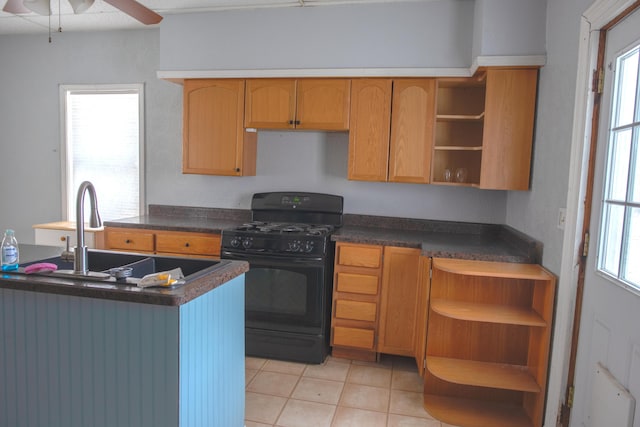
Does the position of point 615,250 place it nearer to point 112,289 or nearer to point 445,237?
point 445,237

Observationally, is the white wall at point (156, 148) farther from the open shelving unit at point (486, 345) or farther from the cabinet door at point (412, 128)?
the open shelving unit at point (486, 345)

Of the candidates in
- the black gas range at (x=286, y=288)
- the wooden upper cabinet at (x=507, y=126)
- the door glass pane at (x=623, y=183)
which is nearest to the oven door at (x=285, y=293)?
the black gas range at (x=286, y=288)

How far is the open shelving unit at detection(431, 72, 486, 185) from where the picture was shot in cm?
318

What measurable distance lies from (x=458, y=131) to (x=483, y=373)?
1.71 meters

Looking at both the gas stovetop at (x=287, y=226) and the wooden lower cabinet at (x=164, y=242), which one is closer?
the gas stovetop at (x=287, y=226)

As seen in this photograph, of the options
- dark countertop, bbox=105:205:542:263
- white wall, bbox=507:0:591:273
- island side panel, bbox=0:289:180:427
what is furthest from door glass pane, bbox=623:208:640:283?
island side panel, bbox=0:289:180:427

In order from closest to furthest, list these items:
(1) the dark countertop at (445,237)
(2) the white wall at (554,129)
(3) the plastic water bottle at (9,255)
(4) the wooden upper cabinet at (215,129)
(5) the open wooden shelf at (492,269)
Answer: (3) the plastic water bottle at (9,255) < (2) the white wall at (554,129) < (5) the open wooden shelf at (492,269) < (1) the dark countertop at (445,237) < (4) the wooden upper cabinet at (215,129)

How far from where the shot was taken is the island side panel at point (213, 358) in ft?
4.99

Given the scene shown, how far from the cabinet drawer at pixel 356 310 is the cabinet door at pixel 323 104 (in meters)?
1.25

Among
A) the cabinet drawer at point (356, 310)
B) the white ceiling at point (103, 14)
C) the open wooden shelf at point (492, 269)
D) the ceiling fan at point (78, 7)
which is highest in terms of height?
the white ceiling at point (103, 14)

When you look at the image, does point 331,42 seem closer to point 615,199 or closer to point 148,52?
point 148,52

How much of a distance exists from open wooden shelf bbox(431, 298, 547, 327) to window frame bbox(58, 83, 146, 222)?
2792 mm

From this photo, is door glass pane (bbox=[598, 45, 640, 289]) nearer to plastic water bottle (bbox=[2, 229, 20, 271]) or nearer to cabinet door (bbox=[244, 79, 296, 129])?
cabinet door (bbox=[244, 79, 296, 129])

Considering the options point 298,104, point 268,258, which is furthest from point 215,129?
point 268,258
